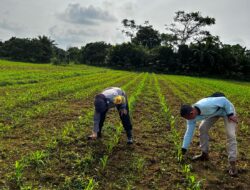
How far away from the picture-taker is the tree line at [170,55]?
59875 millimetres

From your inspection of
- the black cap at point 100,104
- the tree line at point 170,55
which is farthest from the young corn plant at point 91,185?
the tree line at point 170,55

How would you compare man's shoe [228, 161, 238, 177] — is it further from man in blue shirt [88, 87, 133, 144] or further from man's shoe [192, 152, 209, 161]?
man in blue shirt [88, 87, 133, 144]

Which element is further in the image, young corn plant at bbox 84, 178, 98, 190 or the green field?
the green field

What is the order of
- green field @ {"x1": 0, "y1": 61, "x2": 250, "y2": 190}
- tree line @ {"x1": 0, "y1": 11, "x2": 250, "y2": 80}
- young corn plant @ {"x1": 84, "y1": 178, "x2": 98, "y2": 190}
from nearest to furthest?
1. young corn plant @ {"x1": 84, "y1": 178, "x2": 98, "y2": 190}
2. green field @ {"x1": 0, "y1": 61, "x2": 250, "y2": 190}
3. tree line @ {"x1": 0, "y1": 11, "x2": 250, "y2": 80}

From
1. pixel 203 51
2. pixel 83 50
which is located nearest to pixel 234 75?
pixel 203 51

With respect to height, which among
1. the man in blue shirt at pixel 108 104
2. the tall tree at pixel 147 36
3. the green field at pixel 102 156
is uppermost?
the tall tree at pixel 147 36

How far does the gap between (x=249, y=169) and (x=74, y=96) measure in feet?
34.0

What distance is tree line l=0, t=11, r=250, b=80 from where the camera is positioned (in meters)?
59.9

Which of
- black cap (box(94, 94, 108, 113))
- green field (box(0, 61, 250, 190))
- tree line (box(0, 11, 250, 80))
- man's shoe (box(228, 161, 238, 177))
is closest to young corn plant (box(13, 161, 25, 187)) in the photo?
green field (box(0, 61, 250, 190))

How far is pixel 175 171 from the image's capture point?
6445 mm

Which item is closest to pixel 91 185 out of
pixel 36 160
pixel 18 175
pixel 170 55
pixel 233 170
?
pixel 18 175

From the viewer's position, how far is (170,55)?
63.4 m

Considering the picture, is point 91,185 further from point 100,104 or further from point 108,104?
point 108,104

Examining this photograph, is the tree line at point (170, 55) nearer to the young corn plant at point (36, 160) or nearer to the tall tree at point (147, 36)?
the tall tree at point (147, 36)
